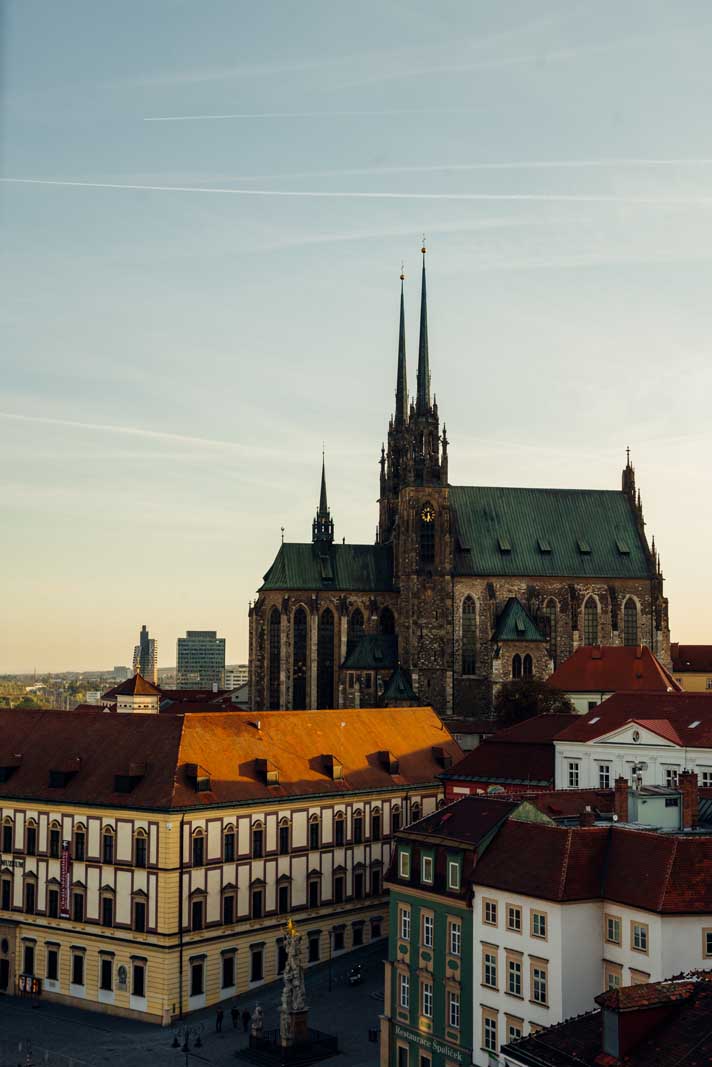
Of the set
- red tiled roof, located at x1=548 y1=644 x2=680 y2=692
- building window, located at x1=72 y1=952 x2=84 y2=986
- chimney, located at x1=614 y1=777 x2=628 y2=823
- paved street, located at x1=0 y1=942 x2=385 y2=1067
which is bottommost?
paved street, located at x1=0 y1=942 x2=385 y2=1067

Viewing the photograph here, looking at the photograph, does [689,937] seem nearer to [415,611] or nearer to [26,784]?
[26,784]

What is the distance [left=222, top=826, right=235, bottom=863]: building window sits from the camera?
7681 centimetres

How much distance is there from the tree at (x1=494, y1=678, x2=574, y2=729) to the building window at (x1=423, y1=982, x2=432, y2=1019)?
6566 centimetres

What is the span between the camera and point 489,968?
5438 centimetres

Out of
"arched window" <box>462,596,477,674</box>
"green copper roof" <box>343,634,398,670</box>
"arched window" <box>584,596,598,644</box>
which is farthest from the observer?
"arched window" <box>584,596,598,644</box>

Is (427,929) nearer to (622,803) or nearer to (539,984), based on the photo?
(539,984)

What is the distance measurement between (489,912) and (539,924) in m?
3.40

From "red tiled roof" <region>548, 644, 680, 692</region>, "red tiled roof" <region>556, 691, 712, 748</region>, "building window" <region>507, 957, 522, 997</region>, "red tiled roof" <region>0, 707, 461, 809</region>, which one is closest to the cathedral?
"red tiled roof" <region>548, 644, 680, 692</region>

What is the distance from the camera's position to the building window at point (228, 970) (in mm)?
74812

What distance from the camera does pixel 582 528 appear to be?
6147 inches

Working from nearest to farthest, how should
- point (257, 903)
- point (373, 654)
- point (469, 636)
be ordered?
point (257, 903)
point (373, 654)
point (469, 636)

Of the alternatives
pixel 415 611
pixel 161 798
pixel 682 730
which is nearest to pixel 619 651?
pixel 415 611

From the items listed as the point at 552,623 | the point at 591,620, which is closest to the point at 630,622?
the point at 591,620

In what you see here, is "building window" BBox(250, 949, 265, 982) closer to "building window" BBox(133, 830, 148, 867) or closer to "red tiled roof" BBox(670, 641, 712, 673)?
"building window" BBox(133, 830, 148, 867)
